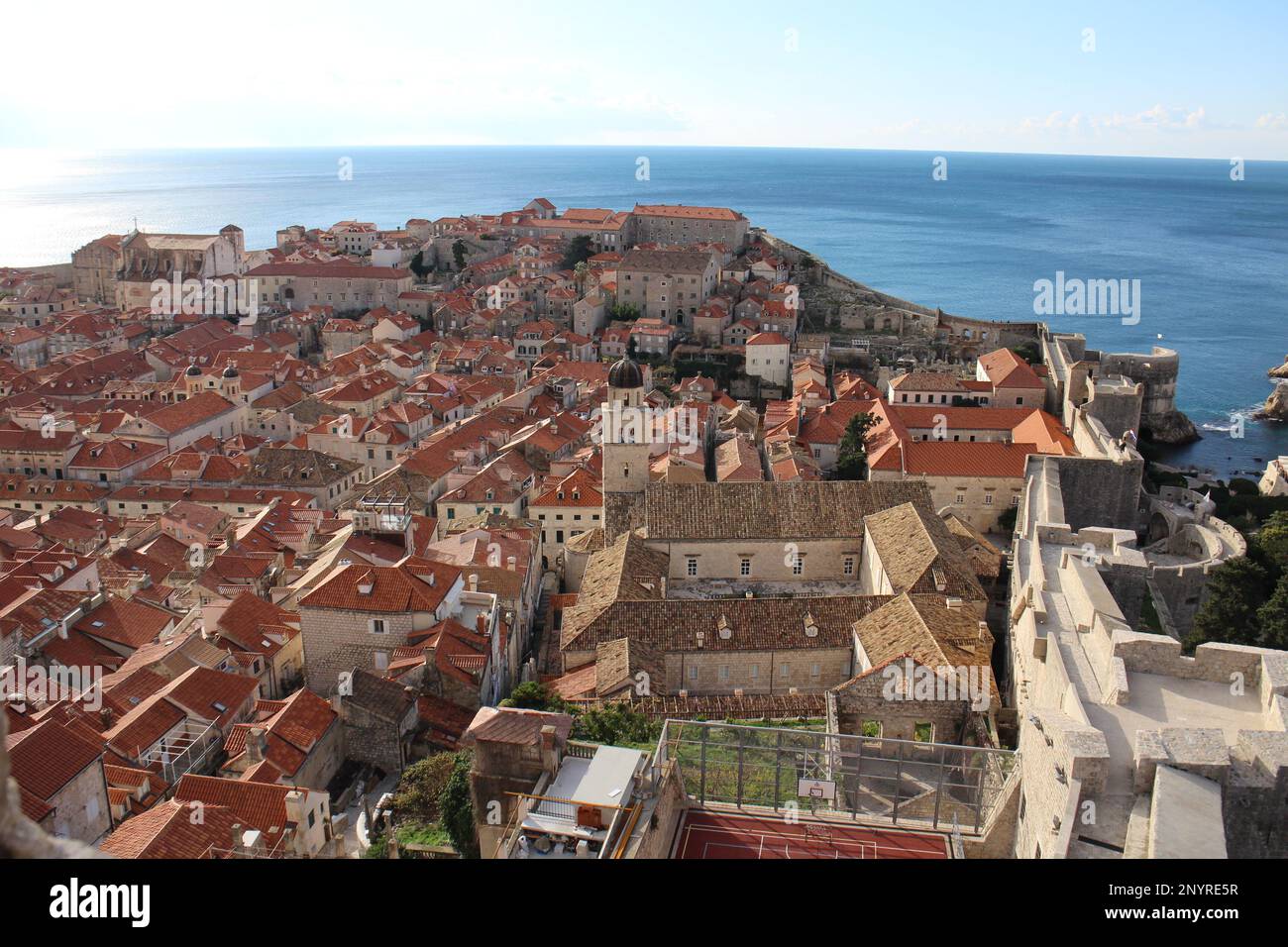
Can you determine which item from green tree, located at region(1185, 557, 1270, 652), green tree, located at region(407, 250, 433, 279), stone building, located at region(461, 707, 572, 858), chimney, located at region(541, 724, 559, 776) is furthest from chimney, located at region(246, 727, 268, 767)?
green tree, located at region(407, 250, 433, 279)

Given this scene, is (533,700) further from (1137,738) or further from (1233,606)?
(1233,606)

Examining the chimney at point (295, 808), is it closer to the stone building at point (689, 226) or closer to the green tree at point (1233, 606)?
the green tree at point (1233, 606)

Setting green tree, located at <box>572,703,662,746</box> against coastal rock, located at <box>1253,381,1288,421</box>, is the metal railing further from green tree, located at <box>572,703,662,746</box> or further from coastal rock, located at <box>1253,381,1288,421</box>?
coastal rock, located at <box>1253,381,1288,421</box>
